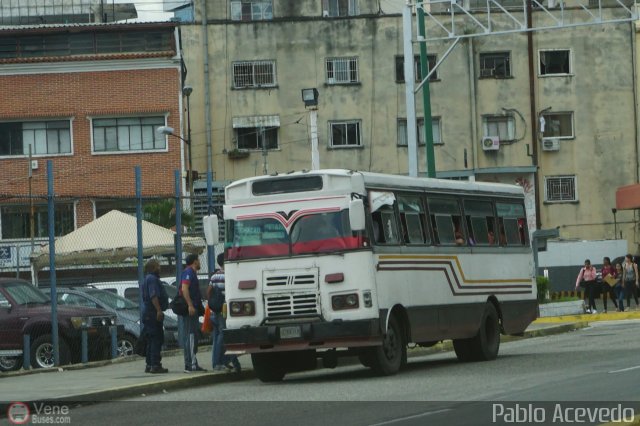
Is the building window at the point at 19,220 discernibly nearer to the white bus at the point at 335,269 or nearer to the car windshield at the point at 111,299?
the car windshield at the point at 111,299

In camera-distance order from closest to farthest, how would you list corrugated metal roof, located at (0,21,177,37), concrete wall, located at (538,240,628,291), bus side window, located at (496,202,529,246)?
bus side window, located at (496,202,529,246) < corrugated metal roof, located at (0,21,177,37) < concrete wall, located at (538,240,628,291)

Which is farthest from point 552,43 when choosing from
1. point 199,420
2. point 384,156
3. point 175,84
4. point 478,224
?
point 199,420

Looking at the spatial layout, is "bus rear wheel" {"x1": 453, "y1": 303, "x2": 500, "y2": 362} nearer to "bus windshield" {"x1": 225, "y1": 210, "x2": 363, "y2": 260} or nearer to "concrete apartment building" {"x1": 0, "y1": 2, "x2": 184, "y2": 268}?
"bus windshield" {"x1": 225, "y1": 210, "x2": 363, "y2": 260}

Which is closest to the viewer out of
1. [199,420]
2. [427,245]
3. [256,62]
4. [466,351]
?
[199,420]

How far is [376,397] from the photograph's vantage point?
1752 cm

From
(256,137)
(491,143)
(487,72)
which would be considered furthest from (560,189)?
(256,137)

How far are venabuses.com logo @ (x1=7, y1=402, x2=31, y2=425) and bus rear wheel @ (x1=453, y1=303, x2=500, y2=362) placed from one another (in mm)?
8846

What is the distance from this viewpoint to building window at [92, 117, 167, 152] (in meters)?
53.6

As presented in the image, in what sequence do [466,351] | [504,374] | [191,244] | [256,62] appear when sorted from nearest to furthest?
[504,374] → [466,351] → [191,244] → [256,62]

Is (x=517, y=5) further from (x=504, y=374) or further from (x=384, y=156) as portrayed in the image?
(x=504, y=374)

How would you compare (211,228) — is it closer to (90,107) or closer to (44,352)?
(44,352)

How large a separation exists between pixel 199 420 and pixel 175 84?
125ft

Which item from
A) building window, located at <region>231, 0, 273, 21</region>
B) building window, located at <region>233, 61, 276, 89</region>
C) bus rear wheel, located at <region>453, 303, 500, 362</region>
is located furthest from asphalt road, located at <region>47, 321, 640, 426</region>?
building window, located at <region>231, 0, 273, 21</region>

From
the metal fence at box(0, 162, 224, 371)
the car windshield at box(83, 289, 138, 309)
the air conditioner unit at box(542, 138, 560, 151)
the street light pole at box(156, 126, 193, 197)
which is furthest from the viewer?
the air conditioner unit at box(542, 138, 560, 151)
